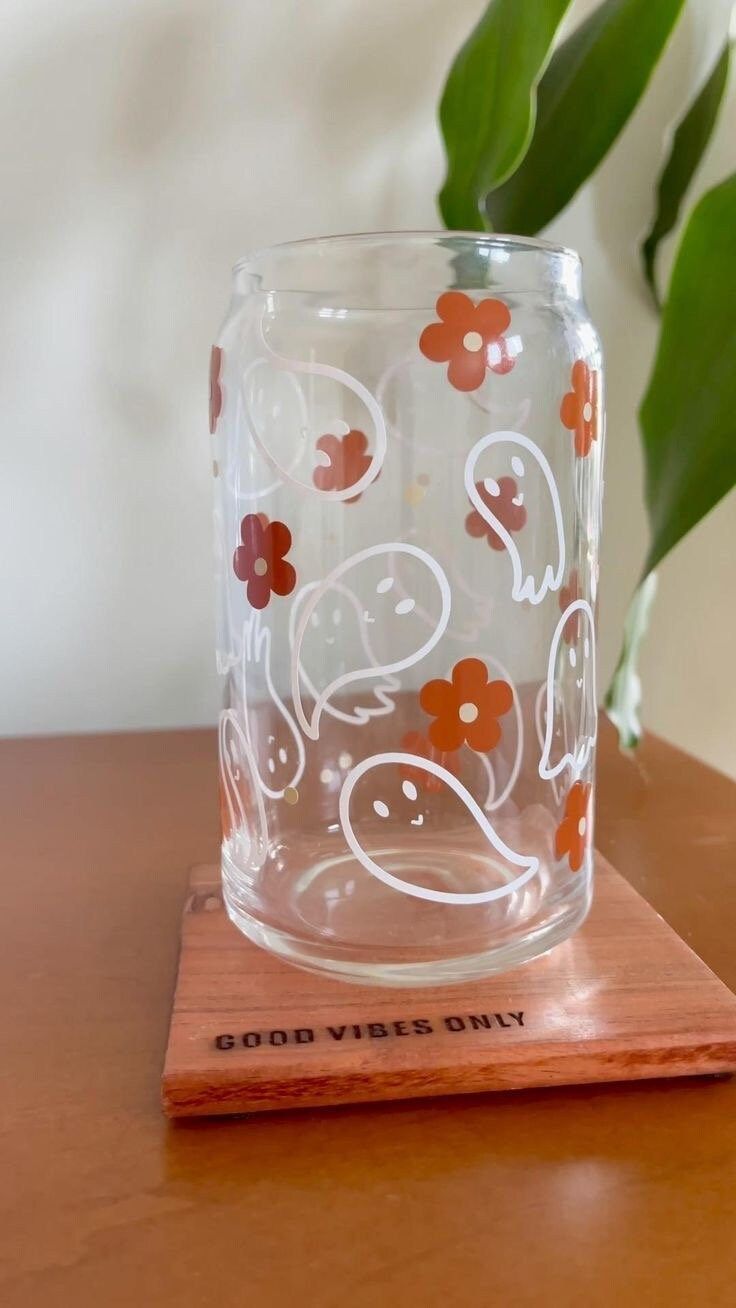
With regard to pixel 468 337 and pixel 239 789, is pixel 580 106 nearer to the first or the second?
pixel 468 337

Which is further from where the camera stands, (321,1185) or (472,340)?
(472,340)

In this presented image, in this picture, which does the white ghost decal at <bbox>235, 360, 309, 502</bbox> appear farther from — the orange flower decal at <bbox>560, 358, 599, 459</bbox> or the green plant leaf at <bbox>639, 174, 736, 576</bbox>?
the green plant leaf at <bbox>639, 174, 736, 576</bbox>

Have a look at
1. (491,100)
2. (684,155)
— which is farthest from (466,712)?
(684,155)

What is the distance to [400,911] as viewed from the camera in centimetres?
44

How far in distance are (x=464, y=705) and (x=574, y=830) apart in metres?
0.08

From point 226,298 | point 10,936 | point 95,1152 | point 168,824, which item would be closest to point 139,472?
point 226,298

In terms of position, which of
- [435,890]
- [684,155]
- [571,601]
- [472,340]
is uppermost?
[684,155]

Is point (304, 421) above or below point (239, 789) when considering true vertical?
above

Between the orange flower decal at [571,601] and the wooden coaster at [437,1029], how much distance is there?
0.13 m

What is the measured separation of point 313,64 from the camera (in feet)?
2.26

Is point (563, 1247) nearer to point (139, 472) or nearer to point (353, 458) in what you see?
point (353, 458)

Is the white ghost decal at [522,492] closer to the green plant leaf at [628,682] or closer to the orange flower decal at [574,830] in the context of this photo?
the orange flower decal at [574,830]

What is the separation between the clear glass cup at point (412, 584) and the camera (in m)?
0.41

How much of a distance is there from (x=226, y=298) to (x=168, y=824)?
36 centimetres
